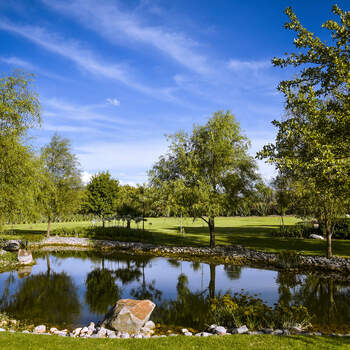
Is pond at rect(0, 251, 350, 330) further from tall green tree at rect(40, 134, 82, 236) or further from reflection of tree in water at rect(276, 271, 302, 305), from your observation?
tall green tree at rect(40, 134, 82, 236)

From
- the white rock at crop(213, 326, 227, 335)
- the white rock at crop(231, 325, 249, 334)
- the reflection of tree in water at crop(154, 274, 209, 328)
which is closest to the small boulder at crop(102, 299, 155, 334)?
the reflection of tree in water at crop(154, 274, 209, 328)

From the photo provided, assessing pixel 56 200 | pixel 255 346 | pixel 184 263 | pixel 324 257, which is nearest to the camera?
pixel 255 346

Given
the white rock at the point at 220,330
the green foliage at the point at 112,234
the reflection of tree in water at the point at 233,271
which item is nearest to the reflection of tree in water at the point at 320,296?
the reflection of tree in water at the point at 233,271

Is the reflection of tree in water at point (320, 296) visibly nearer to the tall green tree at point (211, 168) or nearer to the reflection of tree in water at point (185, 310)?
the reflection of tree in water at point (185, 310)

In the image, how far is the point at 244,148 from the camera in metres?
23.7

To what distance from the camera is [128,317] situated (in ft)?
31.6

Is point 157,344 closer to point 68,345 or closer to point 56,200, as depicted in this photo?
point 68,345

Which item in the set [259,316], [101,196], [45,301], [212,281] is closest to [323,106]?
[259,316]

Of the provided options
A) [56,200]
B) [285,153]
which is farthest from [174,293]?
[56,200]

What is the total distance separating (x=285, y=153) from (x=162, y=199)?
12630 millimetres

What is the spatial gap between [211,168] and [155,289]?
11.5 metres

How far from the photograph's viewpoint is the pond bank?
61.6ft

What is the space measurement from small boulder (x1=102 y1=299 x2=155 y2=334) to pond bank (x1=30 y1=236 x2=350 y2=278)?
39.5 ft

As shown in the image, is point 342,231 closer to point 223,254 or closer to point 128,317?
point 223,254
